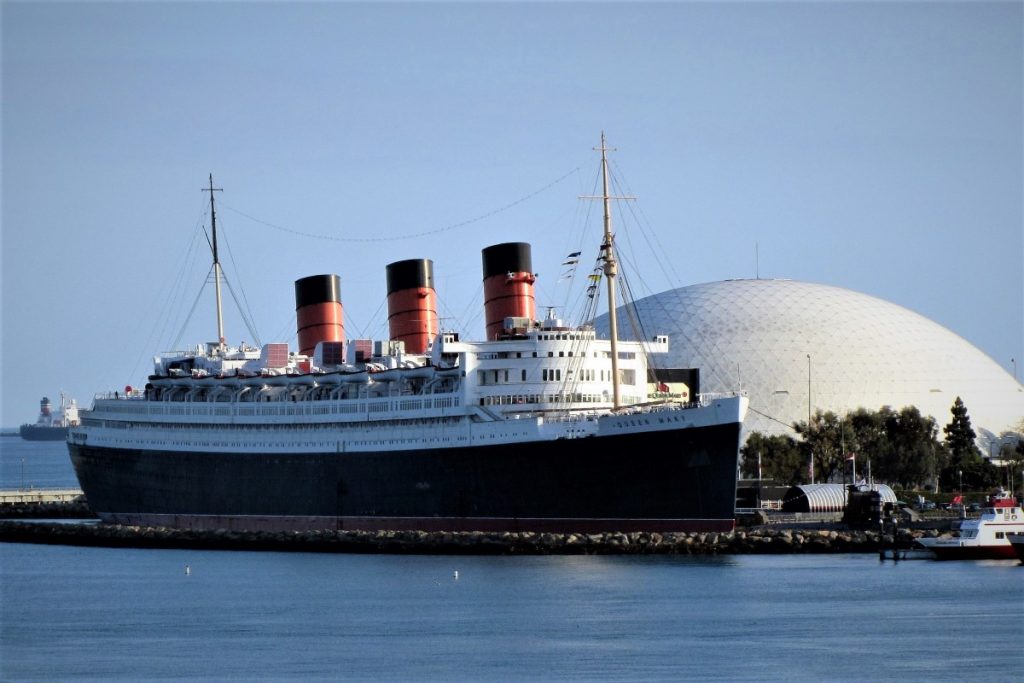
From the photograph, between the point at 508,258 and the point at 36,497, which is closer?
the point at 508,258

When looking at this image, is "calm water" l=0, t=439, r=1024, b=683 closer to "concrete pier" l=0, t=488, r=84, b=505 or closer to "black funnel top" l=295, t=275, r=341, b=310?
"black funnel top" l=295, t=275, r=341, b=310

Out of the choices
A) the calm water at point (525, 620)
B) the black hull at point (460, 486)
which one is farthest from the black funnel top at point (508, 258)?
the calm water at point (525, 620)

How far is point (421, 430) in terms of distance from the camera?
76.1m

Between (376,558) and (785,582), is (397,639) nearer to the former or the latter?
(785,582)

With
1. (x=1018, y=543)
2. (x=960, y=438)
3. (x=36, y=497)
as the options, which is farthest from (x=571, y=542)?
(x=36, y=497)

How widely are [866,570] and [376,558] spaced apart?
19.2m

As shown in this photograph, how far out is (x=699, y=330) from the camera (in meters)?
123

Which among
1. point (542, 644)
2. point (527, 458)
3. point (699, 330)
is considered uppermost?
point (699, 330)

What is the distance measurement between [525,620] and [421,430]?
26.9 metres

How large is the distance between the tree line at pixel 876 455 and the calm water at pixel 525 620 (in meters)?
33.3

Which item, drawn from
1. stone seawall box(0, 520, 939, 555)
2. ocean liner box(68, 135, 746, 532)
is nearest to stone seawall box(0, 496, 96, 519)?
ocean liner box(68, 135, 746, 532)

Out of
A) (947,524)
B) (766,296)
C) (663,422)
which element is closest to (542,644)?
(663,422)

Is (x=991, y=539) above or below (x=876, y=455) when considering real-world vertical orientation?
below

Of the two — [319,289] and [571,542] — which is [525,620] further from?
[319,289]
